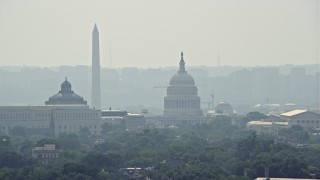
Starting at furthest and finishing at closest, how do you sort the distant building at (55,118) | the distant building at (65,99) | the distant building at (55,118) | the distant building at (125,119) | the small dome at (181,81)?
the small dome at (181,81) < the distant building at (65,99) < the distant building at (125,119) < the distant building at (55,118) < the distant building at (55,118)

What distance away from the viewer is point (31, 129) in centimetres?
16512

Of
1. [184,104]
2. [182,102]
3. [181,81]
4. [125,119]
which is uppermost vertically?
[181,81]

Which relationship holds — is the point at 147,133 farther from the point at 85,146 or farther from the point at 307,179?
the point at 307,179

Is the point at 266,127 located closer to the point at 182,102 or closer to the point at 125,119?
the point at 125,119

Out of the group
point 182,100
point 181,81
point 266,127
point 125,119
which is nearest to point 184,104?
point 182,100

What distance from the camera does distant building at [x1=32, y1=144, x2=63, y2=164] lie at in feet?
364

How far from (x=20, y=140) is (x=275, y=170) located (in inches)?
1947

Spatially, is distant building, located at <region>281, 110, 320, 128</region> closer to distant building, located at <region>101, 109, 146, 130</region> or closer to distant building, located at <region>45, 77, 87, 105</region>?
distant building, located at <region>101, 109, 146, 130</region>

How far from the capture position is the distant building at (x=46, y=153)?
11086 cm

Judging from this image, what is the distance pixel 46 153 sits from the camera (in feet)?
370

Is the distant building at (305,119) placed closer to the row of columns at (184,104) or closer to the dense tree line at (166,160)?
the row of columns at (184,104)

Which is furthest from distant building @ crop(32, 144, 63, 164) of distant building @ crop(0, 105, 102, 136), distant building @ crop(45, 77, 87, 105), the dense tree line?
distant building @ crop(45, 77, 87, 105)

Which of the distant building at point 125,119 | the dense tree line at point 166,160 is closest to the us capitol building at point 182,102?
the distant building at point 125,119

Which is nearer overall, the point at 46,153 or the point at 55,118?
the point at 46,153
